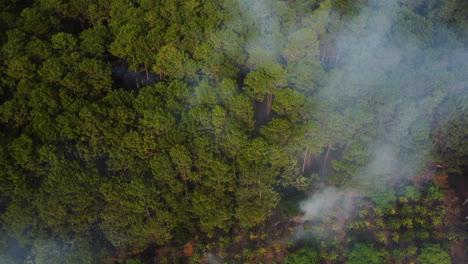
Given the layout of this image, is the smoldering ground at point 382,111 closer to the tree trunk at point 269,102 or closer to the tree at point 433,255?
the tree trunk at point 269,102

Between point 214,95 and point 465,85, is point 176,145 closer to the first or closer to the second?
point 214,95

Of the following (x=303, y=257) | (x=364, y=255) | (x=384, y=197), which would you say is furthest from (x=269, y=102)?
(x=364, y=255)

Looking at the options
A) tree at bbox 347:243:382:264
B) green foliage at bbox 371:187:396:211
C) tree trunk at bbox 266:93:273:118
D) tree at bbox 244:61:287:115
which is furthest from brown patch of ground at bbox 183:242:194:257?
green foliage at bbox 371:187:396:211

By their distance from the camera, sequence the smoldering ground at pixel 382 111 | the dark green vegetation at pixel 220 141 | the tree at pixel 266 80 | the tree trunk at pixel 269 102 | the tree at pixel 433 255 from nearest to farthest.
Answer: the dark green vegetation at pixel 220 141
the tree at pixel 433 255
the smoldering ground at pixel 382 111
the tree at pixel 266 80
the tree trunk at pixel 269 102

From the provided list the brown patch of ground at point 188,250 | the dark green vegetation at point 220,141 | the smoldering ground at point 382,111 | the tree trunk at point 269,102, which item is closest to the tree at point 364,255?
the dark green vegetation at point 220,141

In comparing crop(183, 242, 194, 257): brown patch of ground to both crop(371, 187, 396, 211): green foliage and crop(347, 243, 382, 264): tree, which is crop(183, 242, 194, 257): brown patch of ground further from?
crop(371, 187, 396, 211): green foliage

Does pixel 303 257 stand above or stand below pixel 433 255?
below

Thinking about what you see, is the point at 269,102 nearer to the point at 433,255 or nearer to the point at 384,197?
the point at 384,197

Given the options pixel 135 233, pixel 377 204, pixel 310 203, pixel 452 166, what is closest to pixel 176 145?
pixel 135 233
